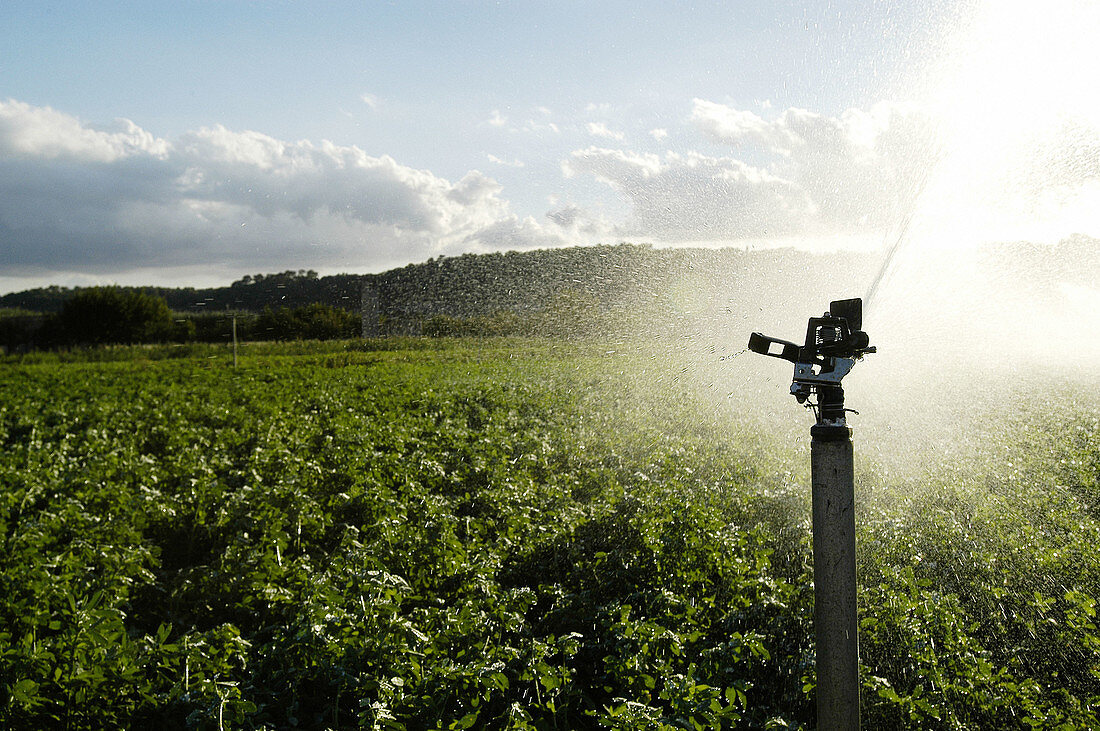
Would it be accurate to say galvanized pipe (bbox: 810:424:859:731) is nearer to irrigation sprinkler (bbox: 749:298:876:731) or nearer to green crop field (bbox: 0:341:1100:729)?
irrigation sprinkler (bbox: 749:298:876:731)

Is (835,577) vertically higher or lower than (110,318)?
lower

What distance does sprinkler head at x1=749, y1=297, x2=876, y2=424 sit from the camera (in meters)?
2.14

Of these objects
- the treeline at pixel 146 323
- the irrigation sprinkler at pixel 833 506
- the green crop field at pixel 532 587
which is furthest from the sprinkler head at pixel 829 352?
the treeline at pixel 146 323

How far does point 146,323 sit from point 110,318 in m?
2.77

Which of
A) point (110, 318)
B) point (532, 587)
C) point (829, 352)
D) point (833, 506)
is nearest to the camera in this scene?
point (833, 506)

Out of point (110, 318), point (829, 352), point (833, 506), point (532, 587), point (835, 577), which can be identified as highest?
point (110, 318)

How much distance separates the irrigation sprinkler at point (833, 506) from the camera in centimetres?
206

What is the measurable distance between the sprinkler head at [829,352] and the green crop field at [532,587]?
1191mm

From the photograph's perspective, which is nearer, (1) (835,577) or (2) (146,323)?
(1) (835,577)

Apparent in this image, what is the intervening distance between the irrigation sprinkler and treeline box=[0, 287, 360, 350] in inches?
1699

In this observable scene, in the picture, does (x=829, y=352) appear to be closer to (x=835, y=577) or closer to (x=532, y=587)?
(x=835, y=577)

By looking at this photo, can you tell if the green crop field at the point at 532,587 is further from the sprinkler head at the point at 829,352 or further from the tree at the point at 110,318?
the tree at the point at 110,318

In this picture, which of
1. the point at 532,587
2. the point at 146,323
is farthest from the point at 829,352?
the point at 146,323

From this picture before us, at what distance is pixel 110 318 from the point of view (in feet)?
192
